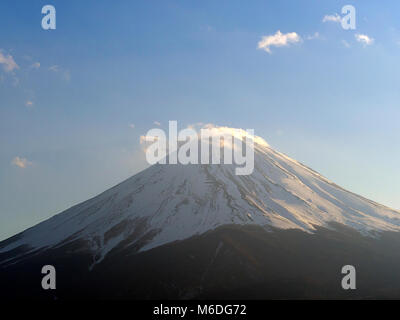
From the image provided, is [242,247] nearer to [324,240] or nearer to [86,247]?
[324,240]

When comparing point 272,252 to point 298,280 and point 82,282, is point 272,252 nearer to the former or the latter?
point 298,280

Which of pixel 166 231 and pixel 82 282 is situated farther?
pixel 166 231
